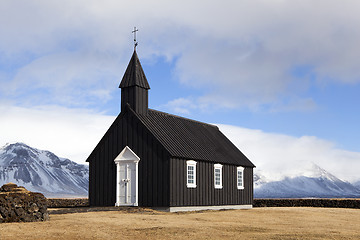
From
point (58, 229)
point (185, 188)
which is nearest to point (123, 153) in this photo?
point (185, 188)

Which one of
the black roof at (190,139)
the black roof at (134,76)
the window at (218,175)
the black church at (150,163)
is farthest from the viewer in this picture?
the window at (218,175)

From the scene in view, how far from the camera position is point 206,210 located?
3209 cm

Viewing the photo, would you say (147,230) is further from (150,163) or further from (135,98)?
(135,98)

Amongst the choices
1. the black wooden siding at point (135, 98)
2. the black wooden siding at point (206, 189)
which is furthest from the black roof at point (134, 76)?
the black wooden siding at point (206, 189)

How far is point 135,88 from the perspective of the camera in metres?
31.8

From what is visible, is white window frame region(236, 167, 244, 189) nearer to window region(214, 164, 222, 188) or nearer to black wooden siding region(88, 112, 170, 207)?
window region(214, 164, 222, 188)

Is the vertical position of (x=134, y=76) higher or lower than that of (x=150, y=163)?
higher

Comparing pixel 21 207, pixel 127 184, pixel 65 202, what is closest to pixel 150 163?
pixel 127 184

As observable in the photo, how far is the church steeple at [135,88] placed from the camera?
31.8 metres

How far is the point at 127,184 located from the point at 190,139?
218 inches

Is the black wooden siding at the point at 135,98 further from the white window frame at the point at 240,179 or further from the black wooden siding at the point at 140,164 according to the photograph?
the white window frame at the point at 240,179

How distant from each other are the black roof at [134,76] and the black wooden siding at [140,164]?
6.45 feet

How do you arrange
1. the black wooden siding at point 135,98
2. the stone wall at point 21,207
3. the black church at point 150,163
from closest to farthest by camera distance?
the stone wall at point 21,207 → the black church at point 150,163 → the black wooden siding at point 135,98

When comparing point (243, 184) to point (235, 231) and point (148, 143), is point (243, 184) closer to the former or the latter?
point (148, 143)
